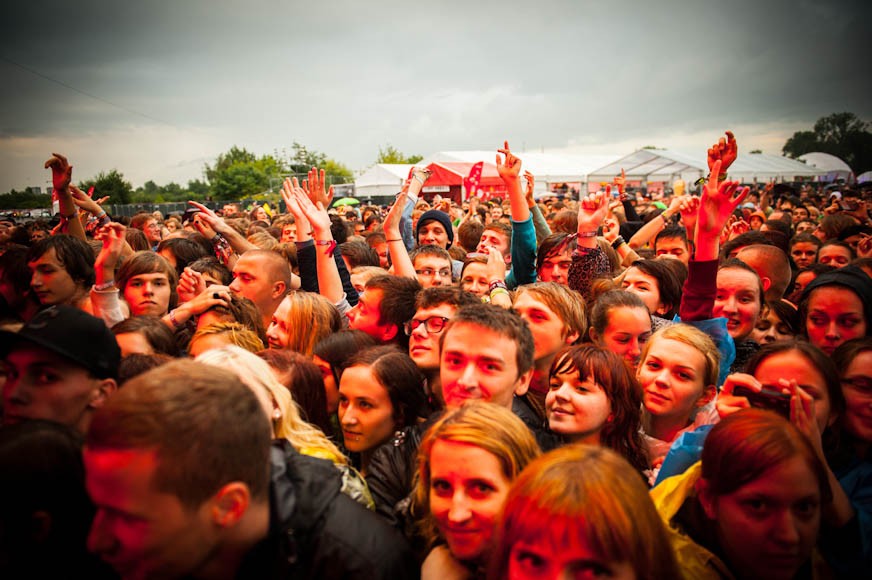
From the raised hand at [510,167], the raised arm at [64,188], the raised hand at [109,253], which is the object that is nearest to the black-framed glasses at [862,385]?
the raised hand at [510,167]

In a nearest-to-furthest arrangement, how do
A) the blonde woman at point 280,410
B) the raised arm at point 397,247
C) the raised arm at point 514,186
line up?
the blonde woman at point 280,410
the raised arm at point 514,186
the raised arm at point 397,247

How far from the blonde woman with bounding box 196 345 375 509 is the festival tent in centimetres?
4863

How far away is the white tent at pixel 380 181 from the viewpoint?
32.2m

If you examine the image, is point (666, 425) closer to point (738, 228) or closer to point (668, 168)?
point (738, 228)

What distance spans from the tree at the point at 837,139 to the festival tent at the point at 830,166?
50102mm

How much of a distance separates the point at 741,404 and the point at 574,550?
48.8 inches

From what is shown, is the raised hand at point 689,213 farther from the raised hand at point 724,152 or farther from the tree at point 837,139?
the tree at point 837,139

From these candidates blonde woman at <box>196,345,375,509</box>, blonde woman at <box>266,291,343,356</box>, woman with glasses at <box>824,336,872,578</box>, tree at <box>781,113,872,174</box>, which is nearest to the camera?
woman with glasses at <box>824,336,872,578</box>

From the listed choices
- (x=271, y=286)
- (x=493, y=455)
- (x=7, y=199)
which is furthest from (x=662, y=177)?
(x=7, y=199)

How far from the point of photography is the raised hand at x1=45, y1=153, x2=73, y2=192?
4.84 metres

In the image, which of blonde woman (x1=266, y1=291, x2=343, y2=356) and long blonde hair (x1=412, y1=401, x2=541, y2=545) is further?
blonde woman (x1=266, y1=291, x2=343, y2=356)

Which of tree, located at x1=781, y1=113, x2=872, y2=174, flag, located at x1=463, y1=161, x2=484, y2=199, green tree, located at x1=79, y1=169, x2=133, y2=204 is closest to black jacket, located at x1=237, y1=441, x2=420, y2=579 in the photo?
flag, located at x1=463, y1=161, x2=484, y2=199

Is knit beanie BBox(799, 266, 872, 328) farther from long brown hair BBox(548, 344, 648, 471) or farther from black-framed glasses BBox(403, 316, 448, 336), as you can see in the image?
black-framed glasses BBox(403, 316, 448, 336)

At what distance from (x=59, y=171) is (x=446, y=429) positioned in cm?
524
